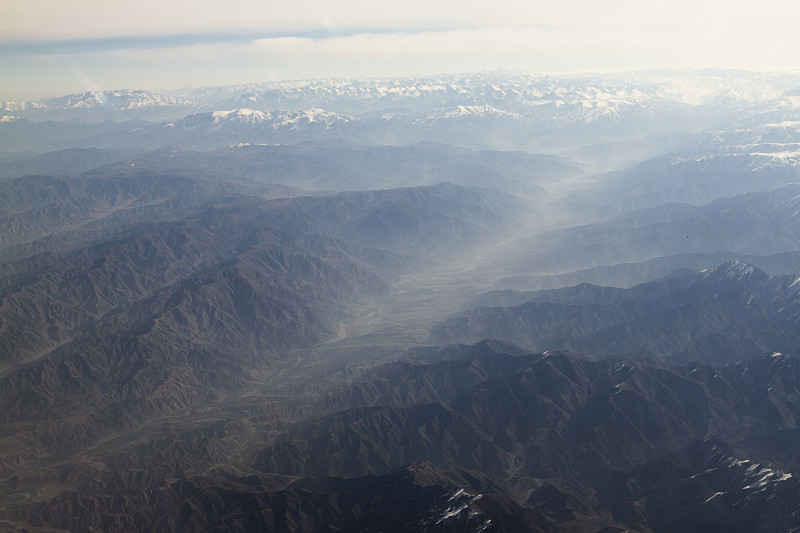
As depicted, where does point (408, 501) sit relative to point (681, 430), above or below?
above

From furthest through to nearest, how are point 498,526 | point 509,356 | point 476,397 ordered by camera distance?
point 509,356 → point 476,397 → point 498,526

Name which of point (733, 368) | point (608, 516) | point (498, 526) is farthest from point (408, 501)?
point (733, 368)

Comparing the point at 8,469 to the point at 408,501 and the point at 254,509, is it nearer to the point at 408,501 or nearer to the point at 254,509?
the point at 254,509

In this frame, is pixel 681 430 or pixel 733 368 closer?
pixel 681 430

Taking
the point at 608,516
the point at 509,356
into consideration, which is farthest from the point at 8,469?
the point at 608,516

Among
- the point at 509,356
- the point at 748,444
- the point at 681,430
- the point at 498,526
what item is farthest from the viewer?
the point at 509,356

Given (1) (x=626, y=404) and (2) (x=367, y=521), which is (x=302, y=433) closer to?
(2) (x=367, y=521)

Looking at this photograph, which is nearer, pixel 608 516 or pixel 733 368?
pixel 608 516

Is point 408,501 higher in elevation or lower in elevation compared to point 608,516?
higher

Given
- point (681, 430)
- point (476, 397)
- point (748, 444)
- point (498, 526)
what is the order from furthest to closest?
point (476, 397), point (681, 430), point (748, 444), point (498, 526)
